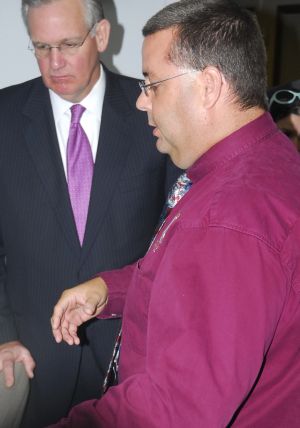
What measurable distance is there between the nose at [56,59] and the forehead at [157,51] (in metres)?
0.55

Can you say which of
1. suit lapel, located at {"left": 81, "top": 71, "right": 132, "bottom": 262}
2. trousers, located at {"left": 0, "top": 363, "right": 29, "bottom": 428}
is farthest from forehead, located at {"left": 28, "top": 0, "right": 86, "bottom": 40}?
trousers, located at {"left": 0, "top": 363, "right": 29, "bottom": 428}

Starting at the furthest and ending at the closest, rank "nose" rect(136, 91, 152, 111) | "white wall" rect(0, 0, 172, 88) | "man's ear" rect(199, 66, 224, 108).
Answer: "white wall" rect(0, 0, 172, 88)
"nose" rect(136, 91, 152, 111)
"man's ear" rect(199, 66, 224, 108)

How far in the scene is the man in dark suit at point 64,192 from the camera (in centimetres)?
139

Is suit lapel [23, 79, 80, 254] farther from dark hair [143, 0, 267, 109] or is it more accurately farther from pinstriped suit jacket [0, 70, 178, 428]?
dark hair [143, 0, 267, 109]

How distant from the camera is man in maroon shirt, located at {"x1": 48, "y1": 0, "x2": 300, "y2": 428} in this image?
0.62 meters

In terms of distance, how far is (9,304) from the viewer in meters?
1.54

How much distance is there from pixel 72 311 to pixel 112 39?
1340mm

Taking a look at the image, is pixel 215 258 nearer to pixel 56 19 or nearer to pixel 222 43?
pixel 222 43

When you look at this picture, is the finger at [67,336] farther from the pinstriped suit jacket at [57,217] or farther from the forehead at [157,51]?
the forehead at [157,51]

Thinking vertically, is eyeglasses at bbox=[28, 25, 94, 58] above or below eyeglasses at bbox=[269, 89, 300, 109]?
above

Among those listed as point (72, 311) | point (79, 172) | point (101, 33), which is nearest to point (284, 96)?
point (101, 33)

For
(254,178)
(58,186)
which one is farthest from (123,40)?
(254,178)

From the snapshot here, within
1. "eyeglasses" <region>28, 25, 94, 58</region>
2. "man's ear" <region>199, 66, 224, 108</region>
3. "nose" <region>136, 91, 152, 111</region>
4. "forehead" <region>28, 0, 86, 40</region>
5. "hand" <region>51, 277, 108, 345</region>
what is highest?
"forehead" <region>28, 0, 86, 40</region>

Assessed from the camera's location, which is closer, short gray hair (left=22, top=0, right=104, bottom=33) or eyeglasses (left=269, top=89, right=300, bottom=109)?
short gray hair (left=22, top=0, right=104, bottom=33)
